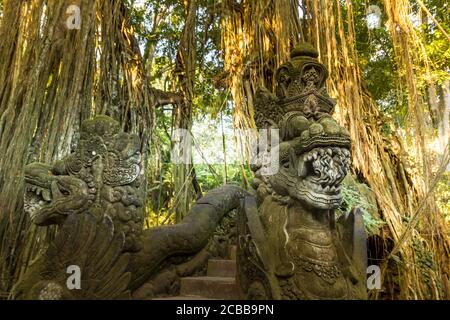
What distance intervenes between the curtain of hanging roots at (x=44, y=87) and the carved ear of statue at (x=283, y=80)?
166 cm

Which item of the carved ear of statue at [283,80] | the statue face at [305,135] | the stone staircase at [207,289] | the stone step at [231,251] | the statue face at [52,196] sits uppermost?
the carved ear of statue at [283,80]

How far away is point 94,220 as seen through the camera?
201cm

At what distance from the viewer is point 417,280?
108 inches

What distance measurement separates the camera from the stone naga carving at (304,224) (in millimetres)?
1822

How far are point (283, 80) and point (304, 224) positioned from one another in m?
0.99

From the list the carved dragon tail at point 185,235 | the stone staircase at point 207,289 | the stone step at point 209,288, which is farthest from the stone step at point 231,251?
the stone step at point 209,288

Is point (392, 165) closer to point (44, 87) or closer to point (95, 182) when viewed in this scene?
point (95, 182)

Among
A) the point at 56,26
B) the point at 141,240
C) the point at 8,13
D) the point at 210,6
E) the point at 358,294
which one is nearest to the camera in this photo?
the point at 358,294

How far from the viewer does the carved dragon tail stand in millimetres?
2174

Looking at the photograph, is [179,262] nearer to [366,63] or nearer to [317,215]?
[317,215]

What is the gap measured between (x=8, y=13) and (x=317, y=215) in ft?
10.8

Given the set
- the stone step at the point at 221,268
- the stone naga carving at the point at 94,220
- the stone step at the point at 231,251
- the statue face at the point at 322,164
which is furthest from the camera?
the stone step at the point at 231,251

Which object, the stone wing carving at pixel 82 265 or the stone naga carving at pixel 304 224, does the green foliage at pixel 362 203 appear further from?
the stone wing carving at pixel 82 265

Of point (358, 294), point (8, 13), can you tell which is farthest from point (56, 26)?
point (358, 294)
